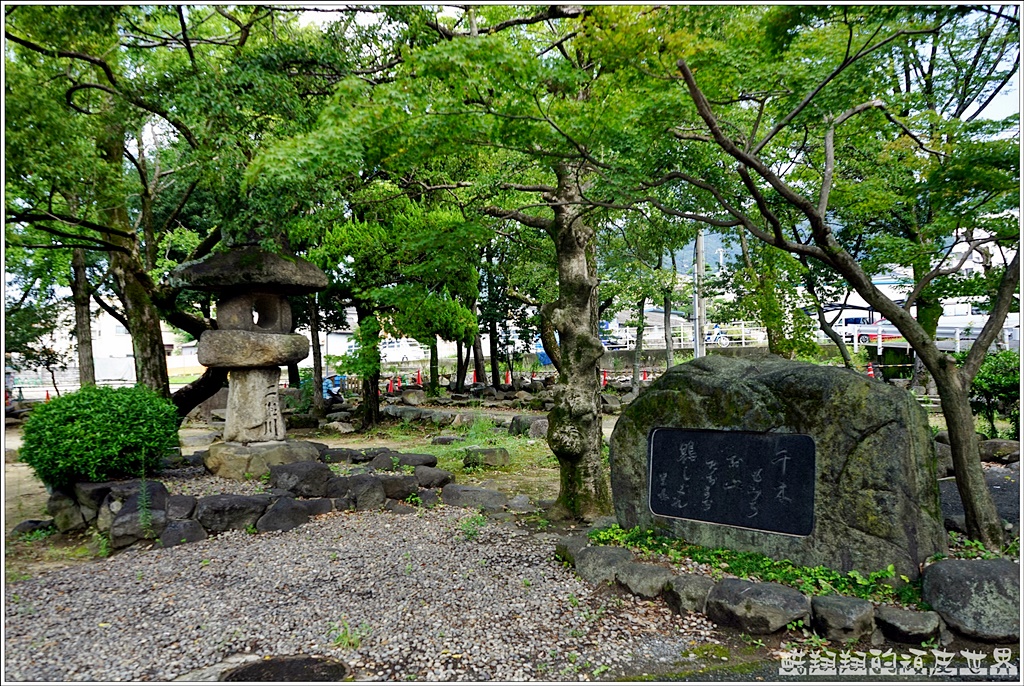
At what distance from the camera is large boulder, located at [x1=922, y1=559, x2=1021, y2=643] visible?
14.6 feet

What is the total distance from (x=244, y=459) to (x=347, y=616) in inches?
206

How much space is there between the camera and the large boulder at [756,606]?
4.79m

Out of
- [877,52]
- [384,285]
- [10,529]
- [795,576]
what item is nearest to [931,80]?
[877,52]

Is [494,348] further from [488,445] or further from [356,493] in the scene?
[356,493]

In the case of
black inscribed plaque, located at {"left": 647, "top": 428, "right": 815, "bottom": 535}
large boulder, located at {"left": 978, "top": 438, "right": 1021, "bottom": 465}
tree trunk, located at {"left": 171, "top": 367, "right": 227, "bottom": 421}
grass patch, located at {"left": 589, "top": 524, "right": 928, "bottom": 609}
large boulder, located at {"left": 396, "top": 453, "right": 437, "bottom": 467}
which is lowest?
large boulder, located at {"left": 978, "top": 438, "right": 1021, "bottom": 465}

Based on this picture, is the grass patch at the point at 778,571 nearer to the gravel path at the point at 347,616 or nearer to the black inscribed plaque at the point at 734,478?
the black inscribed plaque at the point at 734,478

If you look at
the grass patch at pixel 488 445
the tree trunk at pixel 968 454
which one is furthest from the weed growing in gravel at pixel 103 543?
the tree trunk at pixel 968 454

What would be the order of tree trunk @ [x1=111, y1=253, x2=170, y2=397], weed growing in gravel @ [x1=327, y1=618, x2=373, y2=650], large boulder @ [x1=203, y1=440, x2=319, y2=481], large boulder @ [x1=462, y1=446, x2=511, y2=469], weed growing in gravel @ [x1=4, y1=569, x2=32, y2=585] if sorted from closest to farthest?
weed growing in gravel @ [x1=327, y1=618, x2=373, y2=650]
weed growing in gravel @ [x1=4, y1=569, x2=32, y2=585]
large boulder @ [x1=203, y1=440, x2=319, y2=481]
tree trunk @ [x1=111, y1=253, x2=170, y2=397]
large boulder @ [x1=462, y1=446, x2=511, y2=469]

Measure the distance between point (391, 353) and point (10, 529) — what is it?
31.8 metres

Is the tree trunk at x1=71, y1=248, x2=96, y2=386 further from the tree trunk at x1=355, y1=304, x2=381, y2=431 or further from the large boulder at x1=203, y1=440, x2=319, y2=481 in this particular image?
the large boulder at x1=203, y1=440, x2=319, y2=481

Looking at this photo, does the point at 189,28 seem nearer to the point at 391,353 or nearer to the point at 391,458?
the point at 391,458

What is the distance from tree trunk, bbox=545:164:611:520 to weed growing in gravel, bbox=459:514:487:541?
3.08ft

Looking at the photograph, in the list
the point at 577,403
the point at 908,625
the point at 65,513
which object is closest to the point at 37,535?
the point at 65,513

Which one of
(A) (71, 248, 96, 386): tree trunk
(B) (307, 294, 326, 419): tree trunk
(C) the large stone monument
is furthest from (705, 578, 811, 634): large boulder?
(A) (71, 248, 96, 386): tree trunk
